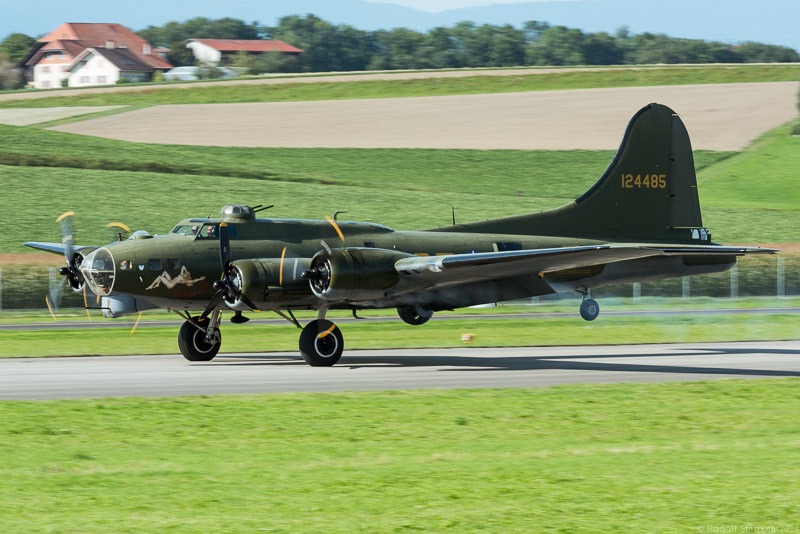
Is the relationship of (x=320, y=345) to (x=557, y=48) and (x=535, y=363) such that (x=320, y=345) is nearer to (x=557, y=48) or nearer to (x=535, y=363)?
(x=535, y=363)

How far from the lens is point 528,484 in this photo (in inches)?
516

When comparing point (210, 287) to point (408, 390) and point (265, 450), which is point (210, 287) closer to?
point (408, 390)

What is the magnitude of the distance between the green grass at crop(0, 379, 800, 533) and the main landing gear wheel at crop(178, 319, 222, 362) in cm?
877

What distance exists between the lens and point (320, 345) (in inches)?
1110

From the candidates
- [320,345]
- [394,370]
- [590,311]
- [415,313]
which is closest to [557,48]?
[590,311]

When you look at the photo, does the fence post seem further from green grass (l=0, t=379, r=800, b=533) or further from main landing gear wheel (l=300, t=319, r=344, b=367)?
green grass (l=0, t=379, r=800, b=533)

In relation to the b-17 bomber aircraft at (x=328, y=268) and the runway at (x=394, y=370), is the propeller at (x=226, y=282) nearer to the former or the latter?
the b-17 bomber aircraft at (x=328, y=268)

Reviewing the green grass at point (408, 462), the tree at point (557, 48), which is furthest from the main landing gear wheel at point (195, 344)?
the tree at point (557, 48)

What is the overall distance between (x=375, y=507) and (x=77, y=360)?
68.0 ft

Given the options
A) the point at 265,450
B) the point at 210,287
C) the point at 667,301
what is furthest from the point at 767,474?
the point at 667,301

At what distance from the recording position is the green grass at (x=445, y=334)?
3531 centimetres

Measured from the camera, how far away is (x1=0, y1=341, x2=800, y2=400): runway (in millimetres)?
23641

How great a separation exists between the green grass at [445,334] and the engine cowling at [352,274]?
7.07 meters

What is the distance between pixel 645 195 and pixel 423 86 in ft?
268
